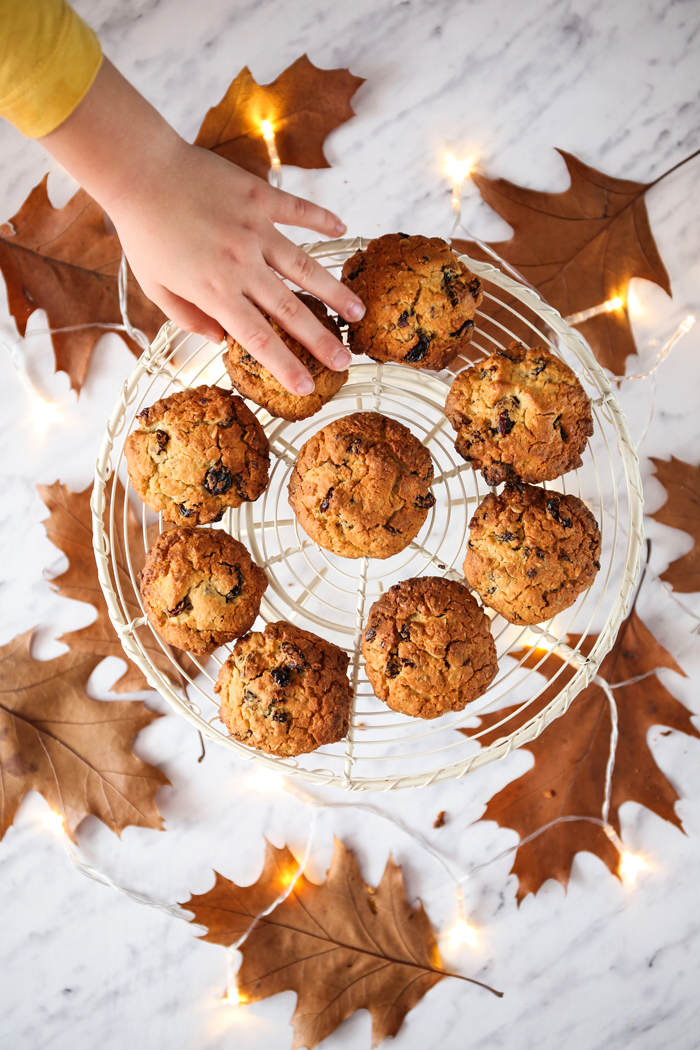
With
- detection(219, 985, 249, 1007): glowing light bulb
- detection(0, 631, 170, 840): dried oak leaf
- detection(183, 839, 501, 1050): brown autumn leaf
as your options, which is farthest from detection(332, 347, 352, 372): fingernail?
detection(219, 985, 249, 1007): glowing light bulb

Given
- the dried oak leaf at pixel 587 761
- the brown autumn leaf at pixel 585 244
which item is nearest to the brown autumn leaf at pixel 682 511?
the dried oak leaf at pixel 587 761

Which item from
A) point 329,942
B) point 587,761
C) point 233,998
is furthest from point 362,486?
point 233,998

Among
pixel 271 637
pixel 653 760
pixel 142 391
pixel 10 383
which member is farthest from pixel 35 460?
pixel 653 760

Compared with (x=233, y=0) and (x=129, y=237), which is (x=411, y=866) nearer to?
(x=129, y=237)

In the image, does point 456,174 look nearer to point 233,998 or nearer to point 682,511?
point 682,511

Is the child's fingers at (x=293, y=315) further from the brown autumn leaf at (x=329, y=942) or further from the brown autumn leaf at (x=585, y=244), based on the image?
the brown autumn leaf at (x=329, y=942)

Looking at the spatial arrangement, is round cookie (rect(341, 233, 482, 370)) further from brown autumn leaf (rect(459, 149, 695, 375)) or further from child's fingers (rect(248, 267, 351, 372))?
brown autumn leaf (rect(459, 149, 695, 375))
